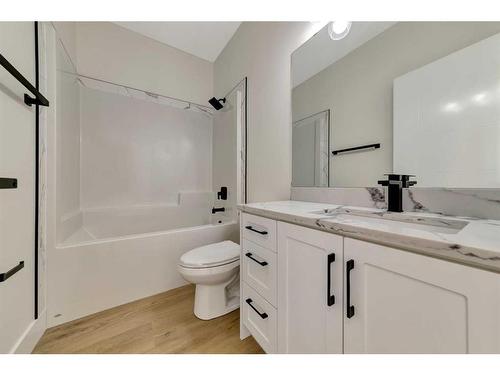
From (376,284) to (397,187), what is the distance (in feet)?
1.66

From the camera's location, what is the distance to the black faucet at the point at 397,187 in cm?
84

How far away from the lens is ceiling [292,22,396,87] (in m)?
1.03

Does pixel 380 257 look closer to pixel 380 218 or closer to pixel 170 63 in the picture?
pixel 380 218

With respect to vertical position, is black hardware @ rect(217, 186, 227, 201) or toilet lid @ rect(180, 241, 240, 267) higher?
black hardware @ rect(217, 186, 227, 201)

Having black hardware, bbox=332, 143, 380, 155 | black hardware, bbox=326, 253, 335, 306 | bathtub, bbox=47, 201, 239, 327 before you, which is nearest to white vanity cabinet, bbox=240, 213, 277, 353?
black hardware, bbox=326, 253, 335, 306

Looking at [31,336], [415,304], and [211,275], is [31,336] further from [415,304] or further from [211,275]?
[415,304]

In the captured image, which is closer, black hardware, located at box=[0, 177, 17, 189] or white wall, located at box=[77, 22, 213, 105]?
black hardware, located at box=[0, 177, 17, 189]

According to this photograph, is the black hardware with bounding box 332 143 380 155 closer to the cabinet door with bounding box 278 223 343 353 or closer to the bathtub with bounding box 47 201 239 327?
the cabinet door with bounding box 278 223 343 353

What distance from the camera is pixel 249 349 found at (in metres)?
1.06

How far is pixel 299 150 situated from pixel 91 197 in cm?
208

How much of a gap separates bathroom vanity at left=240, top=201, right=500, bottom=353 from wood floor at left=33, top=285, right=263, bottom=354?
319mm

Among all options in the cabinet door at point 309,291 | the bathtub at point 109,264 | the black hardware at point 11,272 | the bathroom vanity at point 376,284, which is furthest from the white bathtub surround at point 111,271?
the cabinet door at point 309,291
